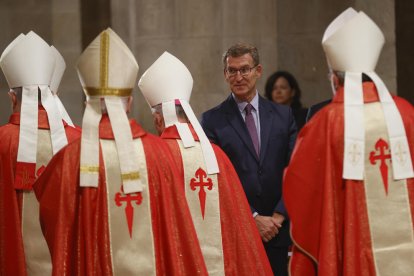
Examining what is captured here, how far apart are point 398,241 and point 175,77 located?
5.26 ft

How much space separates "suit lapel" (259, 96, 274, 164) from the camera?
642 centimetres

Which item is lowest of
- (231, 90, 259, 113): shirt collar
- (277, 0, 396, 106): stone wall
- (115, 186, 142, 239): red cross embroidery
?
(115, 186, 142, 239): red cross embroidery

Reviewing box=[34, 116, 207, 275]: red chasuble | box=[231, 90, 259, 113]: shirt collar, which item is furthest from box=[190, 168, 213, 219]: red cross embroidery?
box=[231, 90, 259, 113]: shirt collar

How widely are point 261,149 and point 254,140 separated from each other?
3.2 inches

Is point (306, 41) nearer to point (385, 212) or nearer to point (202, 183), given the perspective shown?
point (202, 183)

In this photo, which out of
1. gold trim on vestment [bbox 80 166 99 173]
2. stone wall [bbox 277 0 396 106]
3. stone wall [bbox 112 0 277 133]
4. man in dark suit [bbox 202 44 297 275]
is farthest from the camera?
stone wall [bbox 277 0 396 106]

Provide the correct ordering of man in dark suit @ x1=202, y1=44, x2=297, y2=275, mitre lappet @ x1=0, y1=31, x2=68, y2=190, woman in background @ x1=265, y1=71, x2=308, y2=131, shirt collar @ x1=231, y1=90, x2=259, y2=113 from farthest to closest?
woman in background @ x1=265, y1=71, x2=308, y2=131 → shirt collar @ x1=231, y1=90, x2=259, y2=113 → man in dark suit @ x1=202, y1=44, x2=297, y2=275 → mitre lappet @ x1=0, y1=31, x2=68, y2=190

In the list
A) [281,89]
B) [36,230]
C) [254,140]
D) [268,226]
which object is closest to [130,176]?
[36,230]

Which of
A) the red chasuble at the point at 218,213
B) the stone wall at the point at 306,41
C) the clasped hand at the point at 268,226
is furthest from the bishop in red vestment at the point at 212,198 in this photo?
the stone wall at the point at 306,41

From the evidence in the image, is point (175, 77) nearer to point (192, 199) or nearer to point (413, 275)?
point (192, 199)

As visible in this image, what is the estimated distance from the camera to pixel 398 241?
513cm

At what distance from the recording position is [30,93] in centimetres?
591

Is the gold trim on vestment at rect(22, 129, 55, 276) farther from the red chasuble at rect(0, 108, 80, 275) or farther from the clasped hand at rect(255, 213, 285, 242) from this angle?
the clasped hand at rect(255, 213, 285, 242)

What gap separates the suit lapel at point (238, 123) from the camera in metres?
6.40
